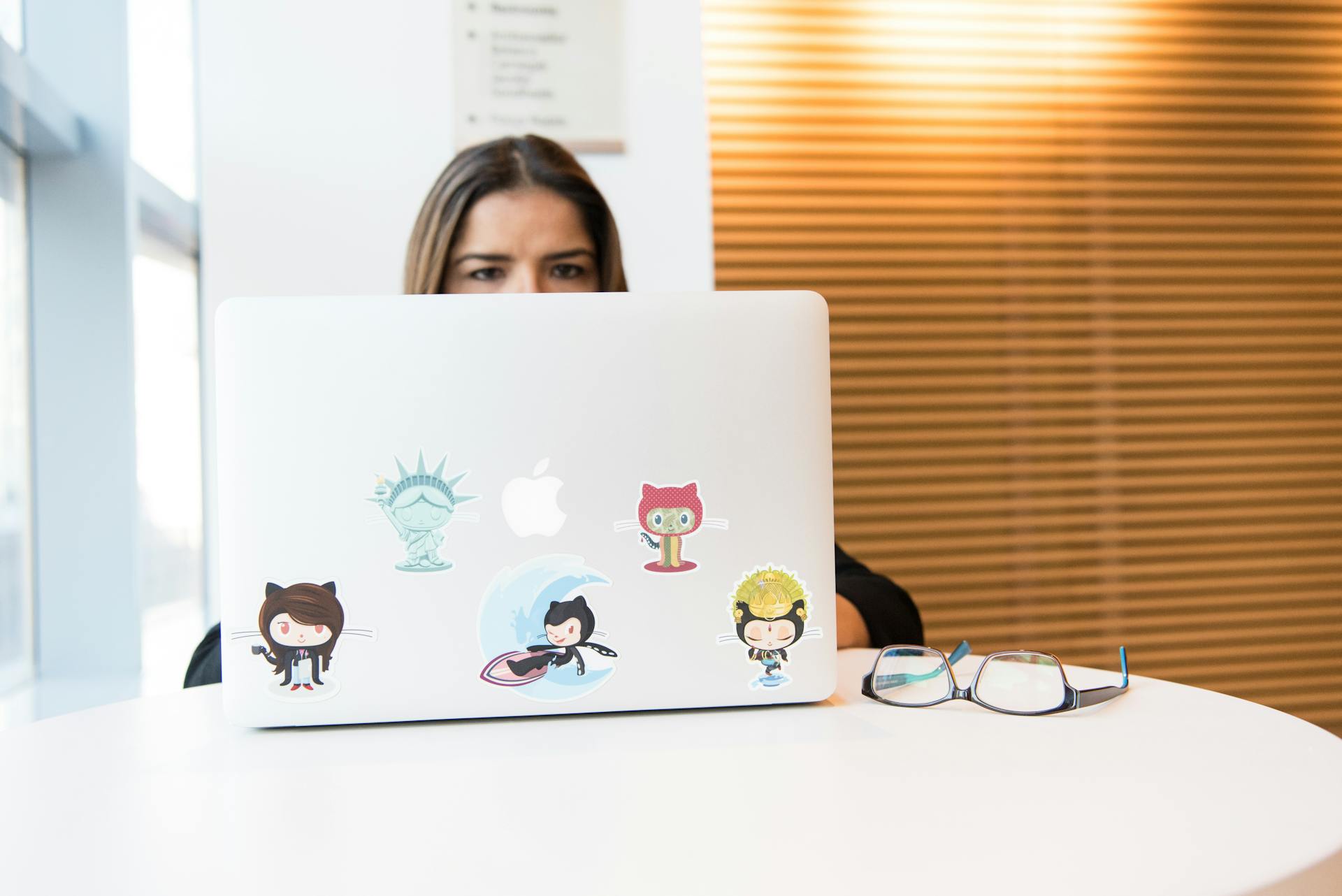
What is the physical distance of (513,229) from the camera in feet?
4.81

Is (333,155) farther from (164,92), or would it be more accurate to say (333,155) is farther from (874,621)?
(874,621)

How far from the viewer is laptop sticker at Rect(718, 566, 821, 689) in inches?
23.8

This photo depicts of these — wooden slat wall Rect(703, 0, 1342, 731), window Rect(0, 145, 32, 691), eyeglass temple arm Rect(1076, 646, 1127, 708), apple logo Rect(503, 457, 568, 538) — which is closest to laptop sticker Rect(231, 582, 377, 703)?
apple logo Rect(503, 457, 568, 538)

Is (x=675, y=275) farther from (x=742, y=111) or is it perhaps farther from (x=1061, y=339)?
(x=1061, y=339)

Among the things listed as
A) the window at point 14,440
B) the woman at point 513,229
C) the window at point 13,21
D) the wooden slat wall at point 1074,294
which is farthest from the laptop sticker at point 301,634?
the wooden slat wall at point 1074,294

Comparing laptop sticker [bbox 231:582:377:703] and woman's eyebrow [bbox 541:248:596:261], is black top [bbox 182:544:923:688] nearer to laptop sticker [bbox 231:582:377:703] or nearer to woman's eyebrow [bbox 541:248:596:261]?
laptop sticker [bbox 231:582:377:703]

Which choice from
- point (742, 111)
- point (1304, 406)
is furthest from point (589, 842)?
point (1304, 406)

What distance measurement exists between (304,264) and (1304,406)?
99.4 inches

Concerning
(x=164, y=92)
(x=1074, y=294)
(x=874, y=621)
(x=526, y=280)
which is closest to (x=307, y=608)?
(x=874, y=621)

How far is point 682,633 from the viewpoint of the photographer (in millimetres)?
601

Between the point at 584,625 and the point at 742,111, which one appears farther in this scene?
the point at 742,111

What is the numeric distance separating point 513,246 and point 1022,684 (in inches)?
41.9

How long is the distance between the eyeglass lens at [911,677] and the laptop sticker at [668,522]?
17cm

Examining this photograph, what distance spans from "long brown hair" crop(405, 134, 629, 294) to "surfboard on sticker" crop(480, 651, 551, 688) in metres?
0.94
